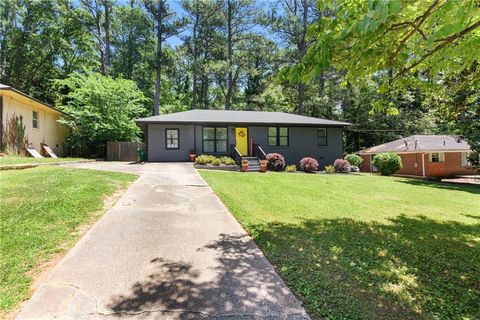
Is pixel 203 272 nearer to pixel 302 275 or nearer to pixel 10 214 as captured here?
pixel 302 275

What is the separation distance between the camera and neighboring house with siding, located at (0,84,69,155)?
15.5 metres

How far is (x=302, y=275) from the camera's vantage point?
3.63 m

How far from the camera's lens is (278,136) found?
20.8 m

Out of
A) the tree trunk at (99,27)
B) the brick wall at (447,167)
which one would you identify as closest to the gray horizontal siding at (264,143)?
the brick wall at (447,167)

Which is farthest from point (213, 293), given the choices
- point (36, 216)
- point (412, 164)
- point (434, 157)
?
point (434, 157)

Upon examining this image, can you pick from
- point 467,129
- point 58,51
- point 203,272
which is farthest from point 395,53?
point 58,51

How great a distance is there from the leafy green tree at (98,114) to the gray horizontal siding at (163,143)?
4481mm

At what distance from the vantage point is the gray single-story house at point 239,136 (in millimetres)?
18922

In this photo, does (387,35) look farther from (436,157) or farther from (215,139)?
(436,157)

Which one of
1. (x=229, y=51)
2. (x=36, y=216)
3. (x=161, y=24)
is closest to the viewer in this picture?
(x=36, y=216)

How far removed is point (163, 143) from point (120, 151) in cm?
459

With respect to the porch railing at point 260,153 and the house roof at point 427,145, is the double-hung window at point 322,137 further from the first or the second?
the house roof at point 427,145

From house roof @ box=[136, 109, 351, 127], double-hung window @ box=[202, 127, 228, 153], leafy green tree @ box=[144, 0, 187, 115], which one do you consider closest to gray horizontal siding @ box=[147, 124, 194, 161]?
house roof @ box=[136, 109, 351, 127]

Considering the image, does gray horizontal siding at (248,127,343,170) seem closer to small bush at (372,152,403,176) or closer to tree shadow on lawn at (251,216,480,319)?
small bush at (372,152,403,176)
